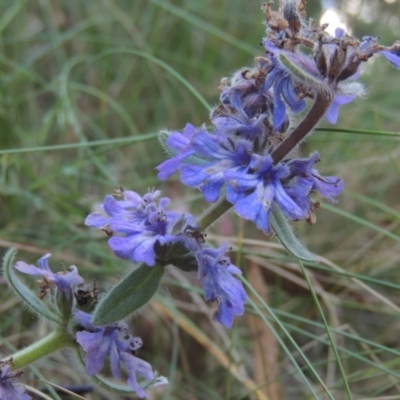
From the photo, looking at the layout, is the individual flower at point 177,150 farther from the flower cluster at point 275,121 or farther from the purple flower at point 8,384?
the purple flower at point 8,384

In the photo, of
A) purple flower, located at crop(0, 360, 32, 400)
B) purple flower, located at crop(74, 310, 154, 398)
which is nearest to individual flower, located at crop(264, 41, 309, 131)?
purple flower, located at crop(74, 310, 154, 398)

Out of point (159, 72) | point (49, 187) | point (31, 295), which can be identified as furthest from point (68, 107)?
point (31, 295)

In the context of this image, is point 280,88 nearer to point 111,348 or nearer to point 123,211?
point 123,211

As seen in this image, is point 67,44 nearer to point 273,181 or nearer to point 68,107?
point 68,107

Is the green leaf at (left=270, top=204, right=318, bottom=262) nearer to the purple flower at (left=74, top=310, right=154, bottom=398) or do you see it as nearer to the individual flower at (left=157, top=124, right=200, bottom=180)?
the individual flower at (left=157, top=124, right=200, bottom=180)

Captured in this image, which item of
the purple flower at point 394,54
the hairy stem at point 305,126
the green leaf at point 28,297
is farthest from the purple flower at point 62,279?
the purple flower at point 394,54

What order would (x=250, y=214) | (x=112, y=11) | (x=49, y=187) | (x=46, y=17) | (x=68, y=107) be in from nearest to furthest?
(x=250, y=214) < (x=68, y=107) < (x=49, y=187) < (x=112, y=11) < (x=46, y=17)
